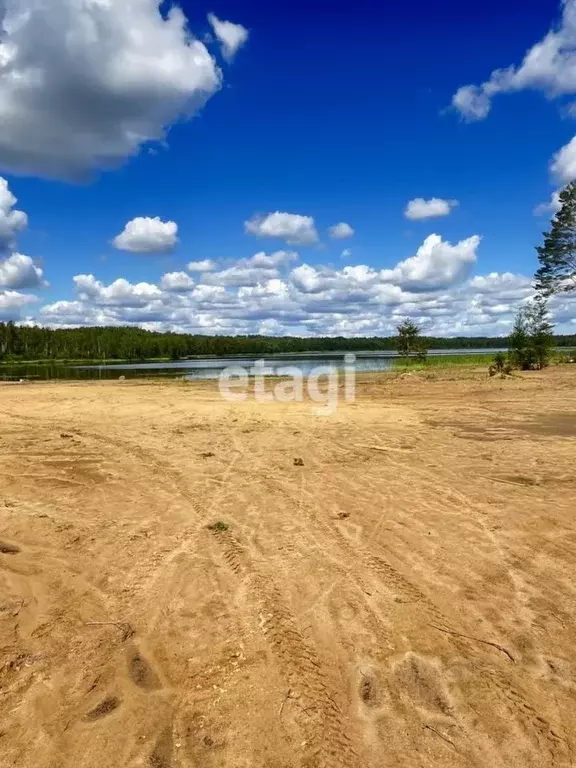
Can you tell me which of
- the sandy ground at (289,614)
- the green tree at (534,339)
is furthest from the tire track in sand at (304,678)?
the green tree at (534,339)

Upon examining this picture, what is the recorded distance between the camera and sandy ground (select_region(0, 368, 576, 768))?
8.87ft

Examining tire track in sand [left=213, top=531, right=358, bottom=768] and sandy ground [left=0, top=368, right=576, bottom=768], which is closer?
tire track in sand [left=213, top=531, right=358, bottom=768]

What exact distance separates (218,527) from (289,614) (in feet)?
6.70

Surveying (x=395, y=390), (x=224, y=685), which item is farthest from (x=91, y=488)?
(x=395, y=390)

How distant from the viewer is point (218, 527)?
5.78 metres

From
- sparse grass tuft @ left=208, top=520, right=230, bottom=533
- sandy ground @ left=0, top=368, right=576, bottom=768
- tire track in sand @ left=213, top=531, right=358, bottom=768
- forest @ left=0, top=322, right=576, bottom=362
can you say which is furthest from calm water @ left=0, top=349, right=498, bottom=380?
forest @ left=0, top=322, right=576, bottom=362

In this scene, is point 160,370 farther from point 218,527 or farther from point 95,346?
point 95,346

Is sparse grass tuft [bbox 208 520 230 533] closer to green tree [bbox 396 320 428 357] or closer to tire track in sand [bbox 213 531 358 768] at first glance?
tire track in sand [bbox 213 531 358 768]

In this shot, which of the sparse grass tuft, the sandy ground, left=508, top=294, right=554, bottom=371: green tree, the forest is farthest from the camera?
the forest

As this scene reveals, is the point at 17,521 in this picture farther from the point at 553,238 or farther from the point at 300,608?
the point at 553,238

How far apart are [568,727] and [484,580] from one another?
1.71 meters

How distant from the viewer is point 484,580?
4.46 meters

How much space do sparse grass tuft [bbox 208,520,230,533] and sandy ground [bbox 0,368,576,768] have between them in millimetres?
115

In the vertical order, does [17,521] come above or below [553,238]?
below
